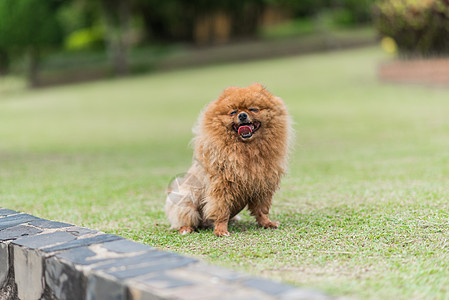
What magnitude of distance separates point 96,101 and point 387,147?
1136cm

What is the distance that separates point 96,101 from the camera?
17.7 metres

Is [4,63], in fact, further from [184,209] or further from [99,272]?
[99,272]

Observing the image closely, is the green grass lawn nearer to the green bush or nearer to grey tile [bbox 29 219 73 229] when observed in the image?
grey tile [bbox 29 219 73 229]

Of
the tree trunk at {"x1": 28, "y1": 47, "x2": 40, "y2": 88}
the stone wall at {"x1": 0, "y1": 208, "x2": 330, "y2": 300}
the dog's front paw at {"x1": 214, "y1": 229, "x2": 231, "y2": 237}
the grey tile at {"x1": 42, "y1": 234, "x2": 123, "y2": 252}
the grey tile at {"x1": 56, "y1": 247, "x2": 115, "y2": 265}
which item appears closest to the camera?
the stone wall at {"x1": 0, "y1": 208, "x2": 330, "y2": 300}

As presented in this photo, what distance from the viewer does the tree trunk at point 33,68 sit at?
82.5 feet

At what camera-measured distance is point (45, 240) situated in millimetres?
3283

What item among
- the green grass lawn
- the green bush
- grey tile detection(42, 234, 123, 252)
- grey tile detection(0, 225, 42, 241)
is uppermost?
the green bush

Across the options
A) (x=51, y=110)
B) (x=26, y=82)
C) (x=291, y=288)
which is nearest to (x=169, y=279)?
(x=291, y=288)

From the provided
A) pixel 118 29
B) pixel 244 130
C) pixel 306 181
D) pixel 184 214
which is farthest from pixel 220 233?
pixel 118 29

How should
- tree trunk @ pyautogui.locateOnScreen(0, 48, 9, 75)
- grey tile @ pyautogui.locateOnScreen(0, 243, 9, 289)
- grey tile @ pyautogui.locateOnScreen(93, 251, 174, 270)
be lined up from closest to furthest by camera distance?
grey tile @ pyautogui.locateOnScreen(93, 251, 174, 270), grey tile @ pyautogui.locateOnScreen(0, 243, 9, 289), tree trunk @ pyautogui.locateOnScreen(0, 48, 9, 75)

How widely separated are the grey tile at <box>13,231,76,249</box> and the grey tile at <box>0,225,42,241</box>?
0.09 m

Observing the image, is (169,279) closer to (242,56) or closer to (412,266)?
(412,266)

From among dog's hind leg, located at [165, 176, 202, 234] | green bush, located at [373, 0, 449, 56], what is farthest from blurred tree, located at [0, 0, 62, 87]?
dog's hind leg, located at [165, 176, 202, 234]

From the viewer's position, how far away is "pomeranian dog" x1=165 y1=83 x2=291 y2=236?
149 inches
